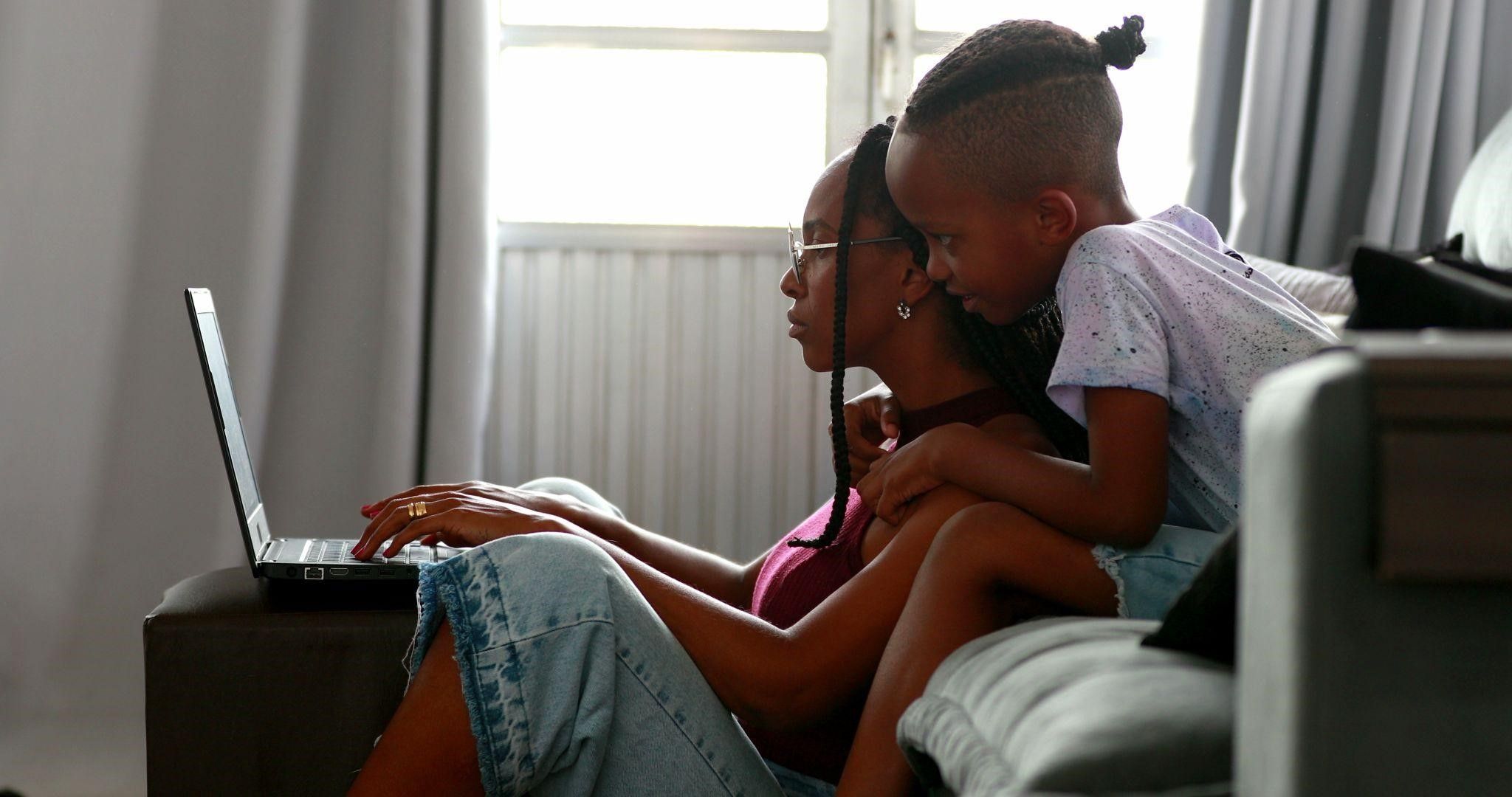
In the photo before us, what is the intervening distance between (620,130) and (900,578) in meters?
1.79

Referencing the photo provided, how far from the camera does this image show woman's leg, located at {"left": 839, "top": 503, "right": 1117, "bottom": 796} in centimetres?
97

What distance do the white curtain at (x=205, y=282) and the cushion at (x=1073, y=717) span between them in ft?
5.60

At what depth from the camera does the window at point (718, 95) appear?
2633 mm

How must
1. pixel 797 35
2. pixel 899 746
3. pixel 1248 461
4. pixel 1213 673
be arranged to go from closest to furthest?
pixel 1248 461
pixel 1213 673
pixel 899 746
pixel 797 35

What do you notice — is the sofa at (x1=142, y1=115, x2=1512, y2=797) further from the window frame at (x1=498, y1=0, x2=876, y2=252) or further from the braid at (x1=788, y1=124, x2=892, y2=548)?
the window frame at (x1=498, y1=0, x2=876, y2=252)

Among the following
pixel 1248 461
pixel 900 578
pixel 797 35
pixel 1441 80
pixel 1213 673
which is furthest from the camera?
pixel 797 35

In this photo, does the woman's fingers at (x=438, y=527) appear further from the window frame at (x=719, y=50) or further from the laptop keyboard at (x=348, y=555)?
the window frame at (x=719, y=50)

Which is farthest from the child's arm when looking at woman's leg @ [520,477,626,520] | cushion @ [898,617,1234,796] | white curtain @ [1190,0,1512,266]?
white curtain @ [1190,0,1512,266]

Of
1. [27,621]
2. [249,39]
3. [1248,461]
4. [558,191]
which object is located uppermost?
[249,39]

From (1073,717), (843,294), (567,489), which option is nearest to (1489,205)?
(843,294)

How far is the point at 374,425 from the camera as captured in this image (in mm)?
2438

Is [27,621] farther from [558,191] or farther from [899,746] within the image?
[899,746]

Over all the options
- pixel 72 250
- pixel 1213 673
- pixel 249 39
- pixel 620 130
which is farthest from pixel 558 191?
pixel 1213 673

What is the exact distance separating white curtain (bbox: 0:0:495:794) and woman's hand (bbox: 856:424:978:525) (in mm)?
1422
